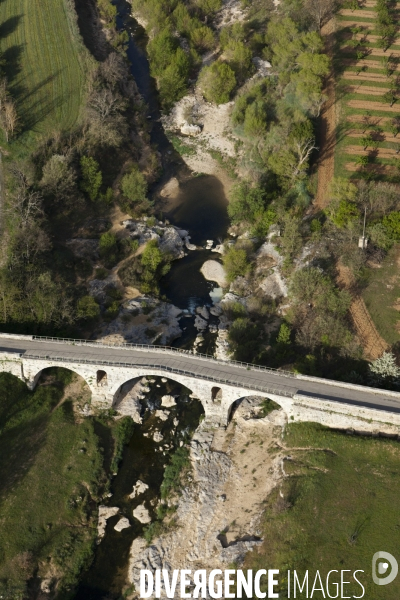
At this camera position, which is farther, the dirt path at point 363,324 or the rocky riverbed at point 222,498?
the dirt path at point 363,324

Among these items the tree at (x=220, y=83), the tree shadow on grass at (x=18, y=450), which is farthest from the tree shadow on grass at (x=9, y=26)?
the tree shadow on grass at (x=18, y=450)

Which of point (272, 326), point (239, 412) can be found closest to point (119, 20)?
point (272, 326)

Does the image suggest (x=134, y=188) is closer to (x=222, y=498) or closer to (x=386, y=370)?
(x=386, y=370)

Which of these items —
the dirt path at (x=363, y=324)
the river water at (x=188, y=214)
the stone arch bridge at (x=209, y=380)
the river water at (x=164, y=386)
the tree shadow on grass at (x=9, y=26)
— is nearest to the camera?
the river water at (x=164, y=386)

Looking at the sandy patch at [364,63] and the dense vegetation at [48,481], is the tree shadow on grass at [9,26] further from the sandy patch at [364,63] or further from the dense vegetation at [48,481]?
the dense vegetation at [48,481]

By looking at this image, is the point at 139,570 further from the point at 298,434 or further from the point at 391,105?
the point at 391,105

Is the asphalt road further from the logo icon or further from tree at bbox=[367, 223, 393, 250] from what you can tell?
tree at bbox=[367, 223, 393, 250]

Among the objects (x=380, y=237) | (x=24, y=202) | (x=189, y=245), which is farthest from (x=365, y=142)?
(x=24, y=202)
